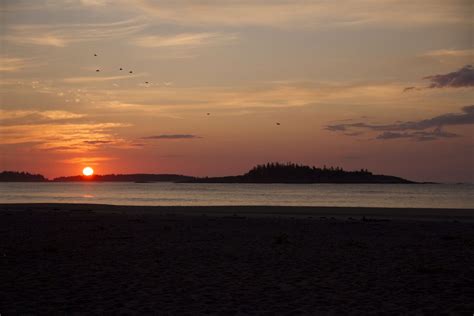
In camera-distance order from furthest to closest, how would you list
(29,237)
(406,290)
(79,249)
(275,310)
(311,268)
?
(29,237) < (79,249) < (311,268) < (406,290) < (275,310)

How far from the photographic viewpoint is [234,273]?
46.0ft

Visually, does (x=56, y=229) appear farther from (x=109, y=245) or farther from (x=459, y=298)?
(x=459, y=298)

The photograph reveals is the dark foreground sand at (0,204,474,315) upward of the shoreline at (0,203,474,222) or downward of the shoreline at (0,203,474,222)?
downward

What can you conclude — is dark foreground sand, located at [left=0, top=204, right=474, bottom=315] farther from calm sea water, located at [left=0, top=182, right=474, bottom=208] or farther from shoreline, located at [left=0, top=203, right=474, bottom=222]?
calm sea water, located at [left=0, top=182, right=474, bottom=208]

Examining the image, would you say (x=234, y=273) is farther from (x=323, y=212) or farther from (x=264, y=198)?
(x=264, y=198)

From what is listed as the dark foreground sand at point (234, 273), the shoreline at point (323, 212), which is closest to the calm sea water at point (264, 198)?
the shoreline at point (323, 212)

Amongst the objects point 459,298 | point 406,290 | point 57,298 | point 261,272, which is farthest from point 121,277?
point 459,298

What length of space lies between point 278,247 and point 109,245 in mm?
6069

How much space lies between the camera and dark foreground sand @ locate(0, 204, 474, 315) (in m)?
10.6

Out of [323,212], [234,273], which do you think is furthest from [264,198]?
[234,273]

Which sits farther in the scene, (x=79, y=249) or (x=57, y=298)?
(x=79, y=249)

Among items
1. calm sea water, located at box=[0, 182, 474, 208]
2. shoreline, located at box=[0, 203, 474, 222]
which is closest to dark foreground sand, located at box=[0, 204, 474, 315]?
shoreline, located at box=[0, 203, 474, 222]

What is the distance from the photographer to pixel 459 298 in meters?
11.1

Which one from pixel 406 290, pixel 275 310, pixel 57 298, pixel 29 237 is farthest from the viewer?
pixel 29 237
